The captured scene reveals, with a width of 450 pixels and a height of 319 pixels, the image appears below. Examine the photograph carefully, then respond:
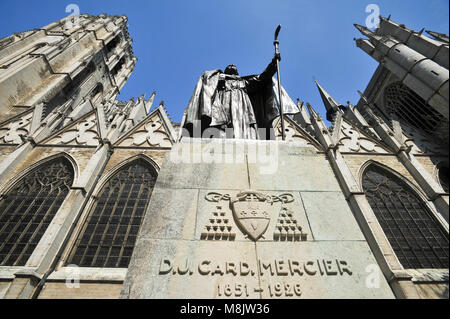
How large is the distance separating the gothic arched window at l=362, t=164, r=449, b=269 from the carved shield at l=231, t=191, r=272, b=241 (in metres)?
8.47

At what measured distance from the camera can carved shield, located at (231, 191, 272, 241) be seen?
2.04m

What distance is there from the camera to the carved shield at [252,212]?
204 centimetres

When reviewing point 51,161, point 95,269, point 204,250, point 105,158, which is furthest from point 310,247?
point 51,161

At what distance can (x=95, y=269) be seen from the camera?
6.82 m

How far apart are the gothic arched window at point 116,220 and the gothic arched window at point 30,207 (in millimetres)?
1489

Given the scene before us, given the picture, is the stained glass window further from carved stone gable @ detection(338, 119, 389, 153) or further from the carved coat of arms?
the carved coat of arms

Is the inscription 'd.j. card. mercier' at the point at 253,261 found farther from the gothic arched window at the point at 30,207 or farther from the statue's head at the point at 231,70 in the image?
the gothic arched window at the point at 30,207

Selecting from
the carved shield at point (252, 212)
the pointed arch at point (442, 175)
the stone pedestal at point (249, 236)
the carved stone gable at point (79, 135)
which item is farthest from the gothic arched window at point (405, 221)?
the carved stone gable at point (79, 135)

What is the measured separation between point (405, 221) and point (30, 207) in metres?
14.8

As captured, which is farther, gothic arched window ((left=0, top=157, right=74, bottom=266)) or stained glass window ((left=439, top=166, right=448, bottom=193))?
stained glass window ((left=439, top=166, right=448, bottom=193))

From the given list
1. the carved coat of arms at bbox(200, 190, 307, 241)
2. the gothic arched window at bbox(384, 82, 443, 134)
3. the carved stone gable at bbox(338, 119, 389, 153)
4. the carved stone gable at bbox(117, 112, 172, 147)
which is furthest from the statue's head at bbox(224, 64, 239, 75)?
the gothic arched window at bbox(384, 82, 443, 134)

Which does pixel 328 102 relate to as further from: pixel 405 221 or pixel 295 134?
pixel 405 221

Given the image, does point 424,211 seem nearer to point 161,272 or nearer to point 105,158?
point 161,272

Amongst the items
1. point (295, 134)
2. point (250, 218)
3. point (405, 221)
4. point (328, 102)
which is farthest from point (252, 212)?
point (328, 102)
